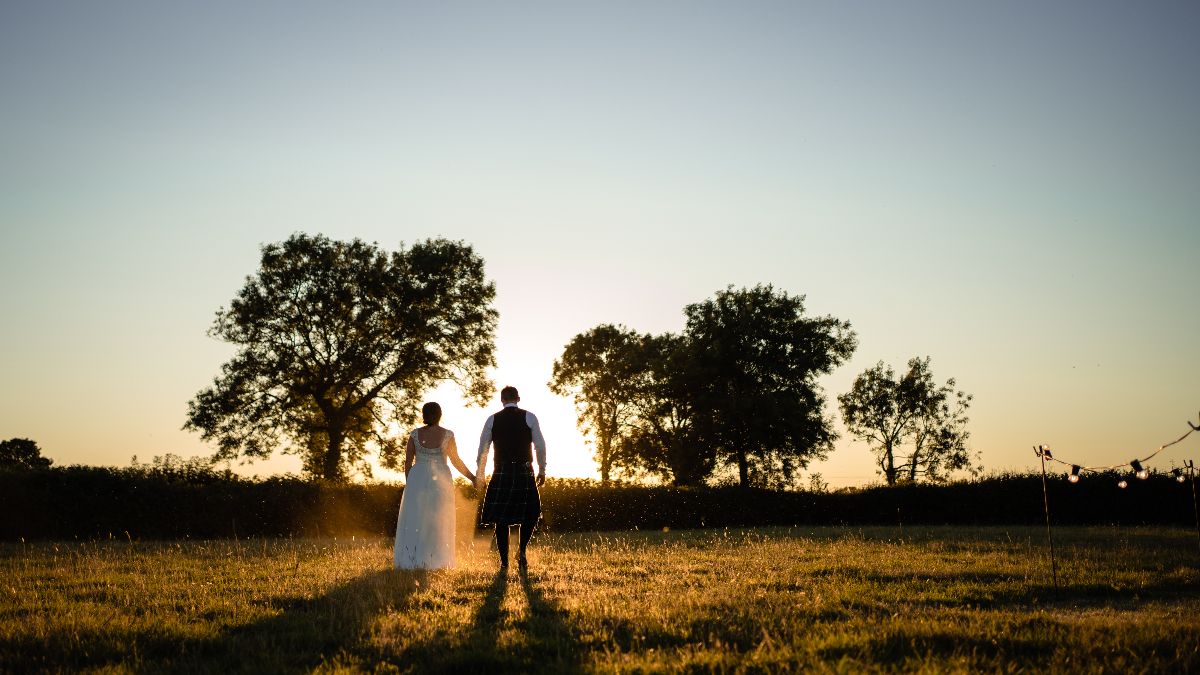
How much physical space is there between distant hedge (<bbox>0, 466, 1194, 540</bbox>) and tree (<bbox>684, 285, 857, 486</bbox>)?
37.0 ft

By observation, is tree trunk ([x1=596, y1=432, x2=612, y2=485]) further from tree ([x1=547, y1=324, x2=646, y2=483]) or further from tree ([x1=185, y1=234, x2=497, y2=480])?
tree ([x1=185, y1=234, x2=497, y2=480])

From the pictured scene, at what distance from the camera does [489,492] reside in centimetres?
1176

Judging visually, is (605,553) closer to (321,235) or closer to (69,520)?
(69,520)

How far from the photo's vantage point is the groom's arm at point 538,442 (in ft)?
Result: 38.3

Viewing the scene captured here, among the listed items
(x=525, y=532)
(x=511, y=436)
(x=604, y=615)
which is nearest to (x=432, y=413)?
(x=511, y=436)

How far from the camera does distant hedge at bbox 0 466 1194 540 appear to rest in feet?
70.7

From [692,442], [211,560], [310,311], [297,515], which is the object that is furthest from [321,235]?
[211,560]

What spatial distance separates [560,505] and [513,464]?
53.7ft

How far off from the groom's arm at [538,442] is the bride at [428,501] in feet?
3.20

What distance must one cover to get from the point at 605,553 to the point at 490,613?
732cm

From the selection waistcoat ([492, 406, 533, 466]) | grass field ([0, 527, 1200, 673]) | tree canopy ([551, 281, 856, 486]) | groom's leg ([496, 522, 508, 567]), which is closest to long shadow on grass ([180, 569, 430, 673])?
grass field ([0, 527, 1200, 673])

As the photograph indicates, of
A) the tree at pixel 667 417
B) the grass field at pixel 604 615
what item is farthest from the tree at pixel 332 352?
the grass field at pixel 604 615

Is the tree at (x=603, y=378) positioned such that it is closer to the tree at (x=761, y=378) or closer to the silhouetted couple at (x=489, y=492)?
the tree at (x=761, y=378)

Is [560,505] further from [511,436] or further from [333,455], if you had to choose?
[511,436]
